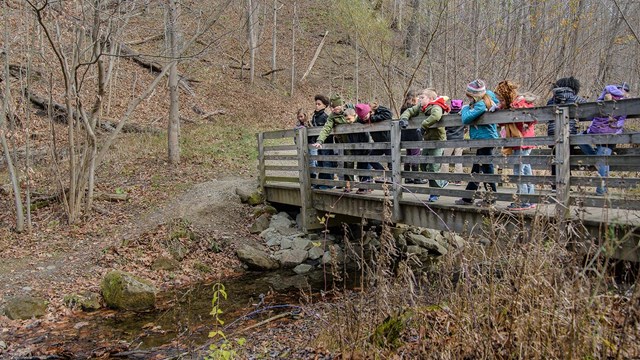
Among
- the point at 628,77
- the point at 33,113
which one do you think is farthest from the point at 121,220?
the point at 628,77

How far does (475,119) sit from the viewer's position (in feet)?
21.2

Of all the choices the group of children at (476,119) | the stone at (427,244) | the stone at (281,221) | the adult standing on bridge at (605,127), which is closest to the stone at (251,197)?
the stone at (281,221)

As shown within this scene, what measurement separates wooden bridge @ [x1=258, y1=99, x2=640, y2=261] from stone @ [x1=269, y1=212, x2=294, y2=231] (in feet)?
1.33

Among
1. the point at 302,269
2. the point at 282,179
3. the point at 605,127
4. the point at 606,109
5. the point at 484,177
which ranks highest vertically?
the point at 606,109

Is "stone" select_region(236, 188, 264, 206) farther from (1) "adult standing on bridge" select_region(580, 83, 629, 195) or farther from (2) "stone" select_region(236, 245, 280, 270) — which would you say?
(1) "adult standing on bridge" select_region(580, 83, 629, 195)

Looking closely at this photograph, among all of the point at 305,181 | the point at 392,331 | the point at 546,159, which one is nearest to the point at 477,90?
the point at 546,159

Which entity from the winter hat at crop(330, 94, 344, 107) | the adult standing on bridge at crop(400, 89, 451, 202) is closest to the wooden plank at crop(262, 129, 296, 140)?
the winter hat at crop(330, 94, 344, 107)

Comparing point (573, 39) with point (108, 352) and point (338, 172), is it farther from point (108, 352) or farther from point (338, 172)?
point (108, 352)

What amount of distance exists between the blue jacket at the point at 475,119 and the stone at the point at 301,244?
4.97 metres

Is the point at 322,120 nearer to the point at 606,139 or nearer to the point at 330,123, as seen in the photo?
the point at 330,123

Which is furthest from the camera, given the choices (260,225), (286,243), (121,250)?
(260,225)

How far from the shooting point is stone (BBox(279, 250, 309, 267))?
33.1ft

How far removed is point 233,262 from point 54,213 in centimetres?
433

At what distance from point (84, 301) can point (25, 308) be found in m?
0.82
